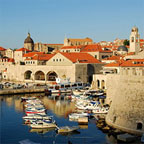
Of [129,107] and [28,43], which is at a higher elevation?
[28,43]

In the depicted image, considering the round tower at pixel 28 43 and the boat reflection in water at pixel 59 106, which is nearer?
the boat reflection in water at pixel 59 106

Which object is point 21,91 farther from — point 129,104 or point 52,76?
point 129,104

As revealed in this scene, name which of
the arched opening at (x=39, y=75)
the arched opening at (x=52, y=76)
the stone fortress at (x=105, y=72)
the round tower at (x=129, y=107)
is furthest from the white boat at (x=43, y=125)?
the arched opening at (x=39, y=75)

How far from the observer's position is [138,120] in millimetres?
19047

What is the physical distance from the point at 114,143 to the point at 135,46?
42384 millimetres

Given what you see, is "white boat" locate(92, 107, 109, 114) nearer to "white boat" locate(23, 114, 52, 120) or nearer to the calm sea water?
the calm sea water

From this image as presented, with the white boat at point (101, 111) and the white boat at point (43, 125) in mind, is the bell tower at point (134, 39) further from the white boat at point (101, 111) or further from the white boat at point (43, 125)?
the white boat at point (43, 125)

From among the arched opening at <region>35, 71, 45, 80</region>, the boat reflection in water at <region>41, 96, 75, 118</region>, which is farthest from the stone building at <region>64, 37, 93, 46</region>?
the boat reflection in water at <region>41, 96, 75, 118</region>

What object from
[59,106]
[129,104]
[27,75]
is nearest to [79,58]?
[27,75]

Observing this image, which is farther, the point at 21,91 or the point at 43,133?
the point at 21,91

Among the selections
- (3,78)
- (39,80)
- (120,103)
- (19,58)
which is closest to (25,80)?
(39,80)

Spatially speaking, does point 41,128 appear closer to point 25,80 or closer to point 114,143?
point 114,143

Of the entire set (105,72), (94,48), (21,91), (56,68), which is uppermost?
(94,48)

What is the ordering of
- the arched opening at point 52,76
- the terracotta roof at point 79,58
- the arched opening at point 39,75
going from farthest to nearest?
the arched opening at point 39,75
the arched opening at point 52,76
the terracotta roof at point 79,58
